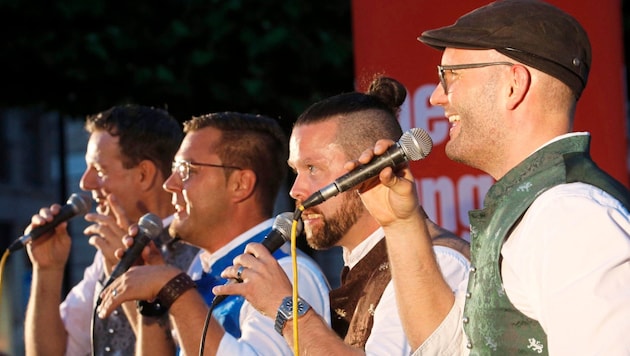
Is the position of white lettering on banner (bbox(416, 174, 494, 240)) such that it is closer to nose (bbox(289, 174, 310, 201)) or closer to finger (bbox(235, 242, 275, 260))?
nose (bbox(289, 174, 310, 201))

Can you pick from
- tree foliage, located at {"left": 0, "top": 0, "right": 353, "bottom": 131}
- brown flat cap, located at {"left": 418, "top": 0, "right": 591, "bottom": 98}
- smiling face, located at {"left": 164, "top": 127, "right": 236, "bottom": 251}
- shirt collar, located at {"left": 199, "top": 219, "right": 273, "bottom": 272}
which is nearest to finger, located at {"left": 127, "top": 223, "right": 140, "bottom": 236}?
smiling face, located at {"left": 164, "top": 127, "right": 236, "bottom": 251}

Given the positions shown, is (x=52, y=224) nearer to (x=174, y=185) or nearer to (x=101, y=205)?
(x=101, y=205)

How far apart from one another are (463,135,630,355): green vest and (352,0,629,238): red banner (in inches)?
75.9

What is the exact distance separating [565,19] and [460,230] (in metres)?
2.01

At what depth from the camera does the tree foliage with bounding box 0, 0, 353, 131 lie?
706 centimetres

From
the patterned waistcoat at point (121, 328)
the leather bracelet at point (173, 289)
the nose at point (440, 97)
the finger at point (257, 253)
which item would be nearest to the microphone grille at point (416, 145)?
the nose at point (440, 97)

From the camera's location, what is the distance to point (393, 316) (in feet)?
11.3

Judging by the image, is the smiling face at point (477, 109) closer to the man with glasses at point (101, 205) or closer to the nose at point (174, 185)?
the nose at point (174, 185)

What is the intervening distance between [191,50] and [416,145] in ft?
14.7

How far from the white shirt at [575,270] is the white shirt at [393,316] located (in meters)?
0.84

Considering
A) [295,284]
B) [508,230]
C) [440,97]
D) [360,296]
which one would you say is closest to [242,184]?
[360,296]

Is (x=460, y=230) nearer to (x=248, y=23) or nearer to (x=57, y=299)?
(x=57, y=299)

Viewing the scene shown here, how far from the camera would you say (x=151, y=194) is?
555cm

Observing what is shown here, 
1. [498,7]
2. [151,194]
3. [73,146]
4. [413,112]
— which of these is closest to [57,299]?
[151,194]
